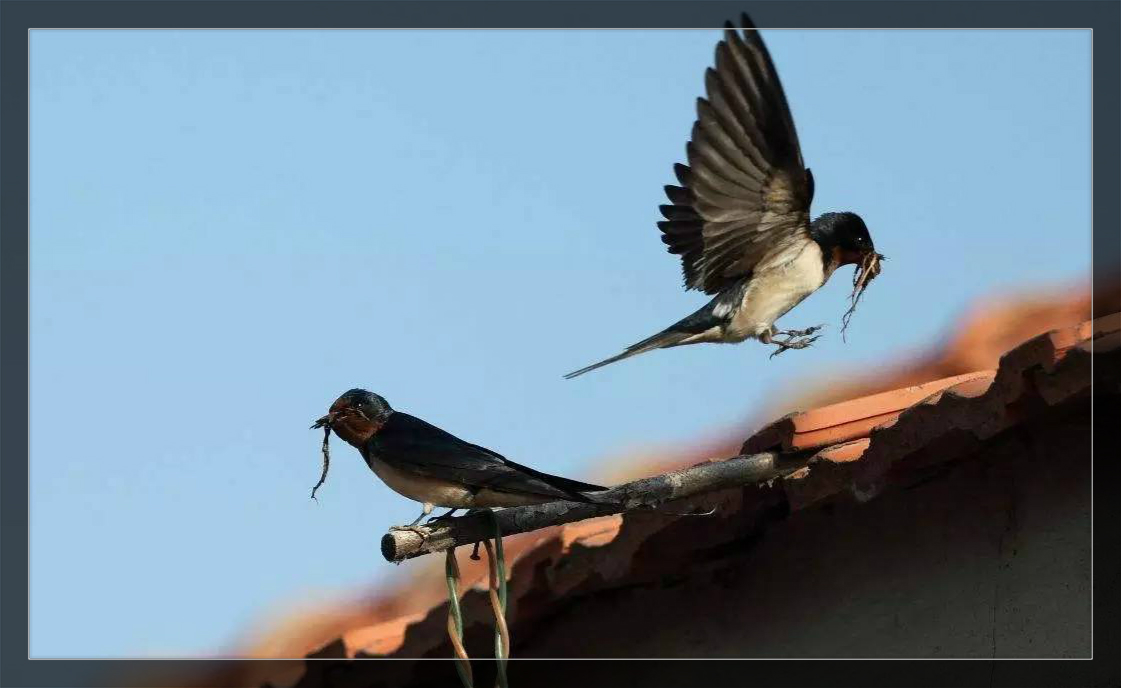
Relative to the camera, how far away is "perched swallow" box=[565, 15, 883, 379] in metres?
3.84

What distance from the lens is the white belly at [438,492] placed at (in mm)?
3301

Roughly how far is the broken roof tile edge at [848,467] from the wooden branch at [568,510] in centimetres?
20

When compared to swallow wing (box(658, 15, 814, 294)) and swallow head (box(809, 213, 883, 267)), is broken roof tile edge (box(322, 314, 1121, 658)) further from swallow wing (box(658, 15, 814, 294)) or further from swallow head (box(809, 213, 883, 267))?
swallow wing (box(658, 15, 814, 294))

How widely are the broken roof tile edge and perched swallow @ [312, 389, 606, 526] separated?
612 millimetres

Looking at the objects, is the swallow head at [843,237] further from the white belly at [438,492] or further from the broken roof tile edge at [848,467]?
the white belly at [438,492]

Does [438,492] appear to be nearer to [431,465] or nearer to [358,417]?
[431,465]

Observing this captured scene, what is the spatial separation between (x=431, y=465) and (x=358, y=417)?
0.31m

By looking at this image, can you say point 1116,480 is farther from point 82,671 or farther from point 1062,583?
point 82,671

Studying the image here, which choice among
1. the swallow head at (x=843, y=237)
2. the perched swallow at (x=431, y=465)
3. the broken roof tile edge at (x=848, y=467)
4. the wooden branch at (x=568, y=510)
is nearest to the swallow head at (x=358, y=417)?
the perched swallow at (x=431, y=465)

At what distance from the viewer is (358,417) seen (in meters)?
3.72

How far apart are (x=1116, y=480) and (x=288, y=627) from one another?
3712mm

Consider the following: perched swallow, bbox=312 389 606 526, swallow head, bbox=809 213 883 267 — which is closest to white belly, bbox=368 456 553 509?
perched swallow, bbox=312 389 606 526

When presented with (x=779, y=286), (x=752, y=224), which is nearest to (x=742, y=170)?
(x=752, y=224)

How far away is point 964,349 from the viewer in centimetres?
491
